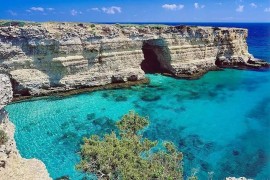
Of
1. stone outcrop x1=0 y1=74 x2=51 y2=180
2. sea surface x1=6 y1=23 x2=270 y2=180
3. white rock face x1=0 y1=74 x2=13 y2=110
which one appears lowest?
sea surface x1=6 y1=23 x2=270 y2=180

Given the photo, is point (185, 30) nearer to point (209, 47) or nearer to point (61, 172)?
point (209, 47)

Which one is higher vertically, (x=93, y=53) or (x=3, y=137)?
Result: (x=93, y=53)

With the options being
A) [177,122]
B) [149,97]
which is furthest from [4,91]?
[149,97]

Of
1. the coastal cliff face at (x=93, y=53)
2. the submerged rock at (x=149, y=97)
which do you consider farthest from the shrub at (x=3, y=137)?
the submerged rock at (x=149, y=97)

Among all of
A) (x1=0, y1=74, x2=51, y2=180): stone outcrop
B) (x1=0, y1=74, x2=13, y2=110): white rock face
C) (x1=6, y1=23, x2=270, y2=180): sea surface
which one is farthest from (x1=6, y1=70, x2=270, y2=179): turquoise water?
(x1=0, y1=74, x2=13, y2=110): white rock face

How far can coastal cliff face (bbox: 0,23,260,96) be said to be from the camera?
2986 centimetres

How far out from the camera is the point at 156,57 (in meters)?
42.2

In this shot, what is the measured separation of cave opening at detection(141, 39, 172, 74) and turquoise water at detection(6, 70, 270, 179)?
385 cm

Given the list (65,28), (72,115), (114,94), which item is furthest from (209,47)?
(72,115)

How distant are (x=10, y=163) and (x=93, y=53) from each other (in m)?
19.1

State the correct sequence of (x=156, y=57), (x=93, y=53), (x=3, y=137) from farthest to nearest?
(x=156, y=57), (x=93, y=53), (x=3, y=137)

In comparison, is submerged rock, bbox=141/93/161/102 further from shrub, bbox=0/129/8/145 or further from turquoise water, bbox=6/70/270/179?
shrub, bbox=0/129/8/145

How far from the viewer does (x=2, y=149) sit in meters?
15.6

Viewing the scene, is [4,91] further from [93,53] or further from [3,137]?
[93,53]
